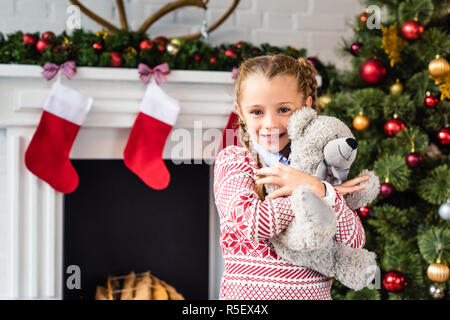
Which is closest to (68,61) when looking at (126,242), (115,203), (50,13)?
(50,13)

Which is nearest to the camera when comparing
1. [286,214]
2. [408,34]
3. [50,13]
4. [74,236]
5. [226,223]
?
[286,214]

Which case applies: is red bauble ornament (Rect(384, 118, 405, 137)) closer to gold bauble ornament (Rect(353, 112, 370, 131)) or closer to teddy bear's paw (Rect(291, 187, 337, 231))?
gold bauble ornament (Rect(353, 112, 370, 131))

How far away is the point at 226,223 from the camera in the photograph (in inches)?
40.2

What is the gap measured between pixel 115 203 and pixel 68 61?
66cm

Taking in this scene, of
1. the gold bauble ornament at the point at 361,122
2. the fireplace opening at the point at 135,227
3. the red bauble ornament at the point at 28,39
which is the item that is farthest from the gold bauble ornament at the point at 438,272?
the red bauble ornament at the point at 28,39

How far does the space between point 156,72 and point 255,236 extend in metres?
0.92

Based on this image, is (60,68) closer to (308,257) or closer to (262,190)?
(262,190)

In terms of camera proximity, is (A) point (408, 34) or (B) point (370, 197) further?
(A) point (408, 34)

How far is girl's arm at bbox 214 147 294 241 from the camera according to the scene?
2.92 ft

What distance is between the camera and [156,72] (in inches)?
65.6

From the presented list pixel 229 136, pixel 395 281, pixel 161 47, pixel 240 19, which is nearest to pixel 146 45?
pixel 161 47

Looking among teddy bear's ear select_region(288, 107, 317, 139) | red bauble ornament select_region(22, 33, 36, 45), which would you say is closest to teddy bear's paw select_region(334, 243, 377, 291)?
teddy bear's ear select_region(288, 107, 317, 139)

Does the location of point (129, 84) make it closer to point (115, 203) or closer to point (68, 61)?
point (68, 61)

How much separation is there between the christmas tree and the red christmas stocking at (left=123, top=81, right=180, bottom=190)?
56 cm
